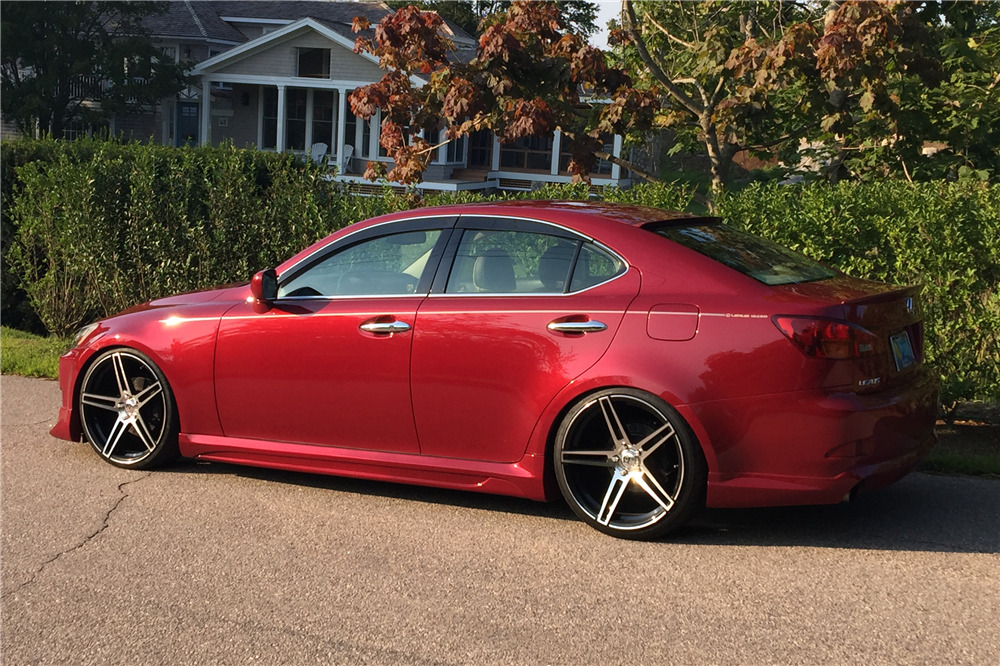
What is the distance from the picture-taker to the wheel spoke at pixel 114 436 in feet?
22.8

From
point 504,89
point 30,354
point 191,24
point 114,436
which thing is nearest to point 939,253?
point 504,89

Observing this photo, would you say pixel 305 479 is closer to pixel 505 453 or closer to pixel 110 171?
pixel 505 453

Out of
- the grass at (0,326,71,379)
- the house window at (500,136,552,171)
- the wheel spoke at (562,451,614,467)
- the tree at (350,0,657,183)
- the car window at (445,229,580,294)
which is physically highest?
the tree at (350,0,657,183)

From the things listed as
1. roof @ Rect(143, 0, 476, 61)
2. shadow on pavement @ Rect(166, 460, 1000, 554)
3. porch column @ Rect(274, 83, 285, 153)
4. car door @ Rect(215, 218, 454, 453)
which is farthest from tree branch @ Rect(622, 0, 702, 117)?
roof @ Rect(143, 0, 476, 61)

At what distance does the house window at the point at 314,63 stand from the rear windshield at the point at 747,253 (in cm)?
3663

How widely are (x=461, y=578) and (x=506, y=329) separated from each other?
1343mm

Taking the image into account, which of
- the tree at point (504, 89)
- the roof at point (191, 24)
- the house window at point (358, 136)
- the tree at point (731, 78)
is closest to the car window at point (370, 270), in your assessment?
the tree at point (504, 89)

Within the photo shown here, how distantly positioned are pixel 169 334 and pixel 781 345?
3.68m

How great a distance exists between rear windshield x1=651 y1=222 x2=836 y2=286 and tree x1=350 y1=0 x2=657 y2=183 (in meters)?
3.68

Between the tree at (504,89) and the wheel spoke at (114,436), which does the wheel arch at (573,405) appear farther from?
the tree at (504,89)

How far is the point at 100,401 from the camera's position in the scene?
706 cm

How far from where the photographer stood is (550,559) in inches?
208

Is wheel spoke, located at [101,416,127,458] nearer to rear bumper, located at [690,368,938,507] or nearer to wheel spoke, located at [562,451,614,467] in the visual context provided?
wheel spoke, located at [562,451,614,467]

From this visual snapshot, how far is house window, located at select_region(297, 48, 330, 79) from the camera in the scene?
40.9 meters
